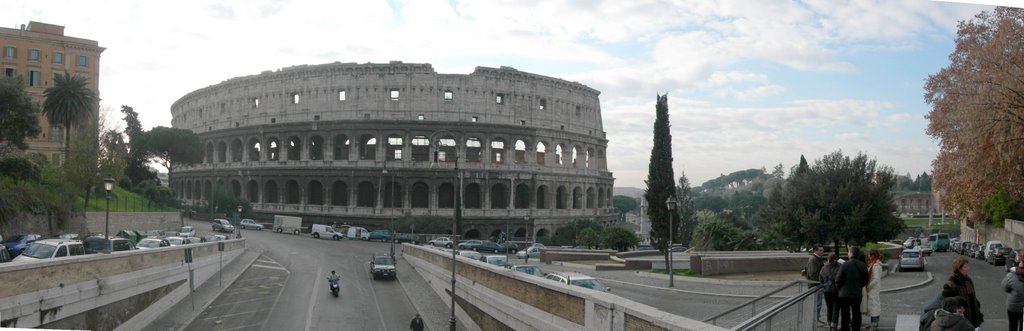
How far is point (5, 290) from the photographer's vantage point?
13.5 meters

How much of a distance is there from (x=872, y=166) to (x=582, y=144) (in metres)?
50.7

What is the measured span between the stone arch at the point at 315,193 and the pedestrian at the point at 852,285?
2670 inches

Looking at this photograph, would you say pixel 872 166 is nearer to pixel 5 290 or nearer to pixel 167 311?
pixel 167 311

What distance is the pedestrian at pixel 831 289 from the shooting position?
1092 centimetres

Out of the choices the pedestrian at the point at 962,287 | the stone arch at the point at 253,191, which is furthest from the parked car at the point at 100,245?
the stone arch at the point at 253,191

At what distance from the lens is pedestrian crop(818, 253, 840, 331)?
1092 cm

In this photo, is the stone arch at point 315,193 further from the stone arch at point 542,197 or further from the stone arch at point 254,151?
the stone arch at point 542,197

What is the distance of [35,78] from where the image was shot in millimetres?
36219

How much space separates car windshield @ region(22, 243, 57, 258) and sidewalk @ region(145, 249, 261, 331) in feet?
11.0

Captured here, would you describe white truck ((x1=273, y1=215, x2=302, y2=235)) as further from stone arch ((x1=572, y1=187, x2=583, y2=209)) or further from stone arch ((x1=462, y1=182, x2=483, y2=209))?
stone arch ((x1=572, y1=187, x2=583, y2=209))

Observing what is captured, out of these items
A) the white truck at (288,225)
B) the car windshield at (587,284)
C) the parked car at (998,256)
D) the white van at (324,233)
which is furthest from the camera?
the white truck at (288,225)

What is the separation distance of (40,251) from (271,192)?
2331 inches

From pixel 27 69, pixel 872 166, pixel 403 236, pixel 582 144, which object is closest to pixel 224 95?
pixel 403 236

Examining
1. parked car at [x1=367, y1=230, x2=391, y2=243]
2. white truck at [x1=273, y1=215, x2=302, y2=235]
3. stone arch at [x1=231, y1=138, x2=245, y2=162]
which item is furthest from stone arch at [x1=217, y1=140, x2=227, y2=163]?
parked car at [x1=367, y1=230, x2=391, y2=243]
